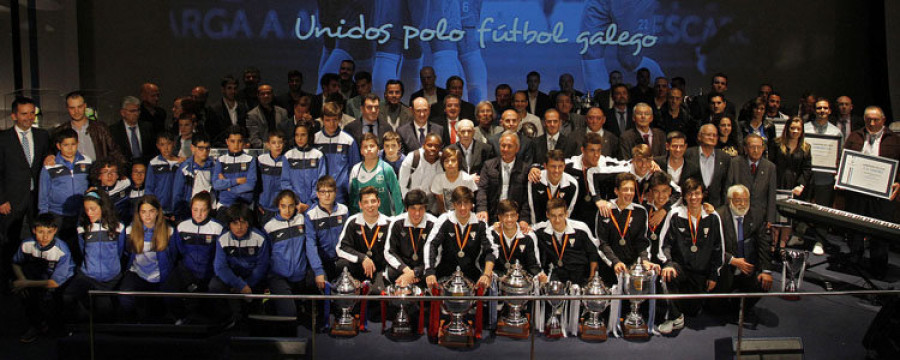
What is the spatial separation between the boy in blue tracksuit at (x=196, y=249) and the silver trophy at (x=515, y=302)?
2.18 m

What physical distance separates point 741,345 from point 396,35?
6.06 metres

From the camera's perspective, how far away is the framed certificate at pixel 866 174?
6129 mm

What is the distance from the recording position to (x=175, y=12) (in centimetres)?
863

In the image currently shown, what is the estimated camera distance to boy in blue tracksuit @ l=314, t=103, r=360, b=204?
595cm

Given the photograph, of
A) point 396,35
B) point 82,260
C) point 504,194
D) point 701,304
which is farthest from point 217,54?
point 701,304

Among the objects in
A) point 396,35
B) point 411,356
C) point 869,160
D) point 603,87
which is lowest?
point 411,356

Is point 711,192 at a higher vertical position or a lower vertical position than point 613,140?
lower

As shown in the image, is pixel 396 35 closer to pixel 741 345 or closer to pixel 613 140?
pixel 613 140

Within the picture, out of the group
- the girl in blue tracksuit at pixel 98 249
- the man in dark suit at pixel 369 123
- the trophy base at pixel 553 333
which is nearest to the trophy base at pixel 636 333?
the trophy base at pixel 553 333

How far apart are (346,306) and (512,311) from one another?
1088 mm

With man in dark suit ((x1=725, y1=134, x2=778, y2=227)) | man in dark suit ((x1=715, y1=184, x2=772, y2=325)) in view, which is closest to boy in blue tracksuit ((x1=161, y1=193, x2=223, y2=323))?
man in dark suit ((x1=715, y1=184, x2=772, y2=325))

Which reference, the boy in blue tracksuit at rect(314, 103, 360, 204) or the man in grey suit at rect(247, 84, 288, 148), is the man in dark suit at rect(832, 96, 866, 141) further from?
Answer: the man in grey suit at rect(247, 84, 288, 148)

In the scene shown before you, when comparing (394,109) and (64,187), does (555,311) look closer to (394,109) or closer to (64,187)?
(394,109)

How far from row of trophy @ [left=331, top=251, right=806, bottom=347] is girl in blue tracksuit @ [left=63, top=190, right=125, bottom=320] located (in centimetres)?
170
